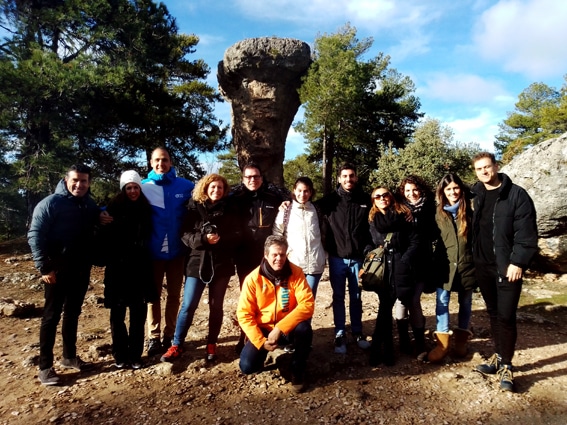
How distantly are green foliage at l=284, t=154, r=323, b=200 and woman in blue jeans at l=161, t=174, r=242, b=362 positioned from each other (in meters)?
17.6

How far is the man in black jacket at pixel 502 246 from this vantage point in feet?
10.4

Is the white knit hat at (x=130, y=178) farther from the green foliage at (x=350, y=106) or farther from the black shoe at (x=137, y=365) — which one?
the green foliage at (x=350, y=106)

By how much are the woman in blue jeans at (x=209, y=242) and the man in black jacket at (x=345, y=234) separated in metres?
1.07

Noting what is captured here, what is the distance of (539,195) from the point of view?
297 inches

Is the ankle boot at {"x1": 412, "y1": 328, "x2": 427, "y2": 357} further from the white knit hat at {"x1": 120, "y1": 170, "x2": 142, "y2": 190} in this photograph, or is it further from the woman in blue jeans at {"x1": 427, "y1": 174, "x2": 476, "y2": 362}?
the white knit hat at {"x1": 120, "y1": 170, "x2": 142, "y2": 190}

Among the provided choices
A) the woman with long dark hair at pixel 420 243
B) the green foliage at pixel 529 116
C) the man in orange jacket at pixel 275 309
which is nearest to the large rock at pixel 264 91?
the woman with long dark hair at pixel 420 243

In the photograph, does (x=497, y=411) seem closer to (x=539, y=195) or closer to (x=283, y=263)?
(x=283, y=263)

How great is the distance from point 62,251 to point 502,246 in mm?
4167

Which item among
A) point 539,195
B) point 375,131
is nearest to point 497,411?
point 539,195

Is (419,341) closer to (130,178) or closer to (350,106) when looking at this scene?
(130,178)

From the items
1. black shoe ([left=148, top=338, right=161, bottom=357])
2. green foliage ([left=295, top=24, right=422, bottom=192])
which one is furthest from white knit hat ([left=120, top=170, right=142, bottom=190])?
green foliage ([left=295, top=24, right=422, bottom=192])

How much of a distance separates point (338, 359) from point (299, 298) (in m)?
1.05

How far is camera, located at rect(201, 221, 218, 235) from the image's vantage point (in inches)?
142

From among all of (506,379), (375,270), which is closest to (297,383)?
(375,270)
